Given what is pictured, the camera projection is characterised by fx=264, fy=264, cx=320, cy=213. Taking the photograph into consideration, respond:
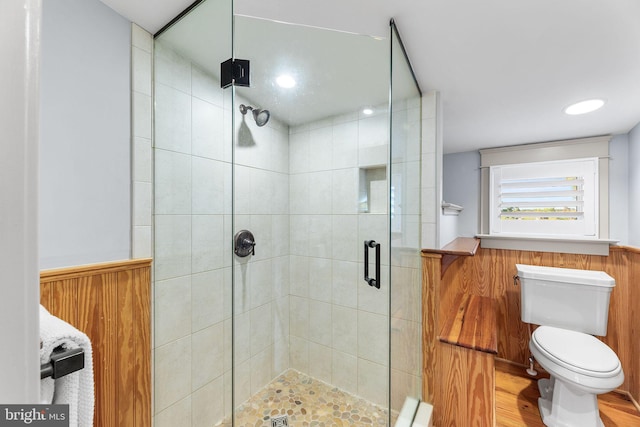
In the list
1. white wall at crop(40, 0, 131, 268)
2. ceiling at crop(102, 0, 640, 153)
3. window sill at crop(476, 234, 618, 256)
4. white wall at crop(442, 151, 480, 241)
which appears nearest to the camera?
white wall at crop(40, 0, 131, 268)

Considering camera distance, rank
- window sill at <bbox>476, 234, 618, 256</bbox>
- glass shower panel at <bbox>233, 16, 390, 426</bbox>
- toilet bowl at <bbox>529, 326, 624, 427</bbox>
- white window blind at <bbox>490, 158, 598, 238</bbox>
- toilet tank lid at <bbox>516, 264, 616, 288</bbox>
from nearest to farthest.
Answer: glass shower panel at <bbox>233, 16, 390, 426</bbox> < toilet bowl at <bbox>529, 326, 624, 427</bbox> < toilet tank lid at <bbox>516, 264, 616, 288</bbox> < window sill at <bbox>476, 234, 618, 256</bbox> < white window blind at <bbox>490, 158, 598, 238</bbox>

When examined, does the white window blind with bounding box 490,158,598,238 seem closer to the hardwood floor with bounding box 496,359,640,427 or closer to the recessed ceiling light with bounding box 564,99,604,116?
the recessed ceiling light with bounding box 564,99,604,116

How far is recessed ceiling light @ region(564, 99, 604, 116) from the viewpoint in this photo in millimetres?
1589

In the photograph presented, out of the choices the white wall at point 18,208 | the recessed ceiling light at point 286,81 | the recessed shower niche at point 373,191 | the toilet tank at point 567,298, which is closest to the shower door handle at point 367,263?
the recessed shower niche at point 373,191

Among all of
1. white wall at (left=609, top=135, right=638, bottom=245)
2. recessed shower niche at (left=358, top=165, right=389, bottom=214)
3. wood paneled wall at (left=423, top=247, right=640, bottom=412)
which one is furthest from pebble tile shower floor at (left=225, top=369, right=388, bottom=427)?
white wall at (left=609, top=135, right=638, bottom=245)

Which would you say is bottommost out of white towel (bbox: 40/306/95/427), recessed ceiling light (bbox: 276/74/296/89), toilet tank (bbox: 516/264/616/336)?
toilet tank (bbox: 516/264/616/336)

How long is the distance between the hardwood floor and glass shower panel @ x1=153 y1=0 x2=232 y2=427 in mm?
1788

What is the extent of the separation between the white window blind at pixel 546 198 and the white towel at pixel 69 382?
2.88 metres

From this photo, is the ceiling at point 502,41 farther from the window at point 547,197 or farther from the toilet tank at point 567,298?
the toilet tank at point 567,298

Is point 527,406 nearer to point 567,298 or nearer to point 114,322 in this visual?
point 567,298

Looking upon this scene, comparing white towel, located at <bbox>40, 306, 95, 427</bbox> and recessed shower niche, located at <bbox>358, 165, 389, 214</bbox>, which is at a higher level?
recessed shower niche, located at <bbox>358, 165, 389, 214</bbox>

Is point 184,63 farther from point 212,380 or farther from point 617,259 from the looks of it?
point 617,259

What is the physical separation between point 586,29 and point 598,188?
66.9 inches

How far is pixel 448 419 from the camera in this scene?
4.80 ft
